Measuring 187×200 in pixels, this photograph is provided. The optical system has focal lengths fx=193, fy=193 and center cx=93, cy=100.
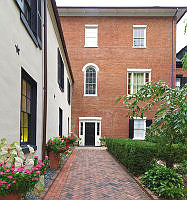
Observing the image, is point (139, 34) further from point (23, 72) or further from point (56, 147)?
point (23, 72)

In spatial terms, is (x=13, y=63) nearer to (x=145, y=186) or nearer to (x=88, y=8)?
(x=145, y=186)

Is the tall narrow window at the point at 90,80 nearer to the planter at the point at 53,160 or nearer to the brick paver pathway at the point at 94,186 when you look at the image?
the brick paver pathway at the point at 94,186

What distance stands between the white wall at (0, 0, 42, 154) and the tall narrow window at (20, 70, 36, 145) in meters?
0.55

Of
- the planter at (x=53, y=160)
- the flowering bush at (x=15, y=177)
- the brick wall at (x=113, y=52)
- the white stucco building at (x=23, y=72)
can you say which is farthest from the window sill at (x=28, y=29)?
the brick wall at (x=113, y=52)

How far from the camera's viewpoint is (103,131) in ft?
51.7

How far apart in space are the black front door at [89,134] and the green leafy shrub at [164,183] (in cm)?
1101

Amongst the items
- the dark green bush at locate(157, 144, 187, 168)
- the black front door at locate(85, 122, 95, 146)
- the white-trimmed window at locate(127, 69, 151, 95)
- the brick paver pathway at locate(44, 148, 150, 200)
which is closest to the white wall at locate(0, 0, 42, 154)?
the brick paver pathway at locate(44, 148, 150, 200)

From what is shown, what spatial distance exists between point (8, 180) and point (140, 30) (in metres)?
16.3

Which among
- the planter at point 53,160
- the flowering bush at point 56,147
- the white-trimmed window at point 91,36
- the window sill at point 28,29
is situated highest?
the white-trimmed window at point 91,36

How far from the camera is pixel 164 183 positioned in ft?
14.6

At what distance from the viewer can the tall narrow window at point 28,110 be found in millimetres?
4891

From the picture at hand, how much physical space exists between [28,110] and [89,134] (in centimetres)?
1123

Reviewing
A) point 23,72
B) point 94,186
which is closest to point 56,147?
point 94,186

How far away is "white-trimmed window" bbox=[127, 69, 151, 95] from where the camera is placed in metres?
16.1
